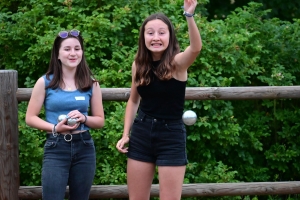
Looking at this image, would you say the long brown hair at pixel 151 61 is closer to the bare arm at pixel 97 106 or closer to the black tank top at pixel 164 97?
the black tank top at pixel 164 97

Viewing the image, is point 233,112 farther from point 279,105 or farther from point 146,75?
point 146,75

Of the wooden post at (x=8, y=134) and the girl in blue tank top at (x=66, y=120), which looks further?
the wooden post at (x=8, y=134)

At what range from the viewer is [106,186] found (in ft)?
15.9

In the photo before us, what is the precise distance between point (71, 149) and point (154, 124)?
0.54 m

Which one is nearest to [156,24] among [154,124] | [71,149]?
[154,124]

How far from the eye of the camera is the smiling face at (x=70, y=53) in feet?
13.6

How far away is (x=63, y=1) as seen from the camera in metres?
A: 6.07

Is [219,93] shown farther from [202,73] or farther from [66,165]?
[66,165]

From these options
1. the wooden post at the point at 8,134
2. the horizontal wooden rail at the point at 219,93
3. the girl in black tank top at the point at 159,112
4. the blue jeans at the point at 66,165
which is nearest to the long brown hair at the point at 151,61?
the girl in black tank top at the point at 159,112

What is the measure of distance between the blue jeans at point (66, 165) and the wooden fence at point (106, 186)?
0.60 meters

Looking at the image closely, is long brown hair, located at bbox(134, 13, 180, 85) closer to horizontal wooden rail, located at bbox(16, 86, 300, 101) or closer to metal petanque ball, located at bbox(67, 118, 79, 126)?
metal petanque ball, located at bbox(67, 118, 79, 126)

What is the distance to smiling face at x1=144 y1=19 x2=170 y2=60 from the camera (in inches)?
155

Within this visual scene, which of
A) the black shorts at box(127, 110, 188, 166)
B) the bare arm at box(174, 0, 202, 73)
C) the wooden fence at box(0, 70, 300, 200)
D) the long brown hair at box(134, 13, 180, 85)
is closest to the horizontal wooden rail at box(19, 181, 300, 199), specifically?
the wooden fence at box(0, 70, 300, 200)

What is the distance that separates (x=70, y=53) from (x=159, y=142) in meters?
0.78
